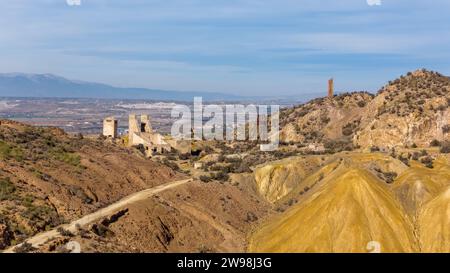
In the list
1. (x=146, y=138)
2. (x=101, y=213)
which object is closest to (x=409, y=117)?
A: (x=146, y=138)

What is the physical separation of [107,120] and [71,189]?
44.8 metres

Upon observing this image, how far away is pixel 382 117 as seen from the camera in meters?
84.6

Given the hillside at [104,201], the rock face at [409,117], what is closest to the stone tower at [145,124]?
the hillside at [104,201]

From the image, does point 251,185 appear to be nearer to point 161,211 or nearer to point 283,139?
point 161,211

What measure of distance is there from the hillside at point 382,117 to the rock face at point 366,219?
3008cm

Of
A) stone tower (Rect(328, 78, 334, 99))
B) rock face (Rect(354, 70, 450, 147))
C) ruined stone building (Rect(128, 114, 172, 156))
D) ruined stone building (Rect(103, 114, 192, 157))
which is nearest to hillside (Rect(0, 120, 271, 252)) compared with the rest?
ruined stone building (Rect(128, 114, 172, 156))

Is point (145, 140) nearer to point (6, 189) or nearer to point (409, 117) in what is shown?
point (409, 117)

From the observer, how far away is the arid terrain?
123 feet

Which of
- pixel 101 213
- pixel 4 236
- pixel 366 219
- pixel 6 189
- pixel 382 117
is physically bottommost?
pixel 366 219

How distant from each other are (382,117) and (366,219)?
147 feet

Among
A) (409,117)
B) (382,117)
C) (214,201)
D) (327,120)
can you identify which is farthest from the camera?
(327,120)

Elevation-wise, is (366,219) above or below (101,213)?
below
